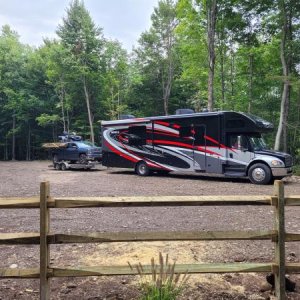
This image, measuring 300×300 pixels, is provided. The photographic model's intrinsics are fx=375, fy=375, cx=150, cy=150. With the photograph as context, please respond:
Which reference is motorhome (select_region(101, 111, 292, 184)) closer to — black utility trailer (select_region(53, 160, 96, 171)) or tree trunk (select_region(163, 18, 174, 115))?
black utility trailer (select_region(53, 160, 96, 171))

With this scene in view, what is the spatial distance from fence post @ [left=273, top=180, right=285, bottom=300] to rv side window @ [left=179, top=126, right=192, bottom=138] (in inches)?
489

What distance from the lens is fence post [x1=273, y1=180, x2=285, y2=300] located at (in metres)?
3.19

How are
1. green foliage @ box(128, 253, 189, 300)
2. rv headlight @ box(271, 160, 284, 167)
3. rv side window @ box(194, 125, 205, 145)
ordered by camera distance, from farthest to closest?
rv side window @ box(194, 125, 205, 145), rv headlight @ box(271, 160, 284, 167), green foliage @ box(128, 253, 189, 300)

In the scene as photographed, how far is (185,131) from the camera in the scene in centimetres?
1573

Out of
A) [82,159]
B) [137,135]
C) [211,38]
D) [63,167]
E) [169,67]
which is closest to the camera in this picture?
[137,135]

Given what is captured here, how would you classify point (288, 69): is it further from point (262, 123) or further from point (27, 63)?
point (27, 63)

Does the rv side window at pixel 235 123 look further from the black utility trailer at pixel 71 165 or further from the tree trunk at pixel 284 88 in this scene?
the black utility trailer at pixel 71 165

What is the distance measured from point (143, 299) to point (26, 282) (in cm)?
157

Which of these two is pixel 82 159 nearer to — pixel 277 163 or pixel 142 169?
pixel 142 169

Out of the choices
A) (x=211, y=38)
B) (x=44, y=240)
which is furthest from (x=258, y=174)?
(x=44, y=240)

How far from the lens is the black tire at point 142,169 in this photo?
691 inches

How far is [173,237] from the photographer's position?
3.21 meters

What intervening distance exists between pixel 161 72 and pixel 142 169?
20647 millimetres

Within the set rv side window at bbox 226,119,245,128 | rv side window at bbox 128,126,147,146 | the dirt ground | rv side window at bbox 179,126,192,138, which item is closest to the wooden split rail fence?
the dirt ground
